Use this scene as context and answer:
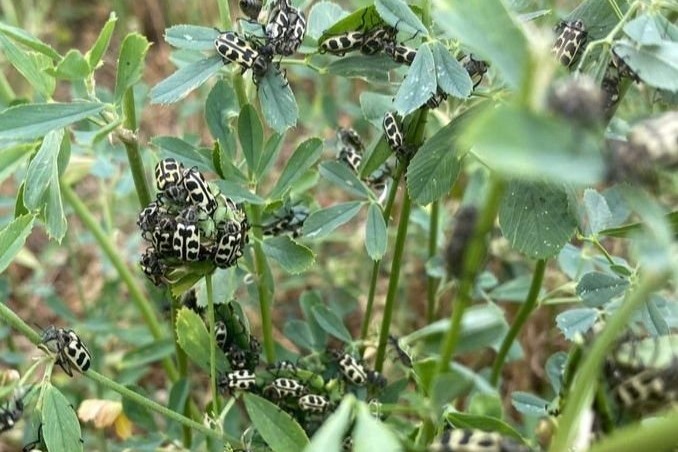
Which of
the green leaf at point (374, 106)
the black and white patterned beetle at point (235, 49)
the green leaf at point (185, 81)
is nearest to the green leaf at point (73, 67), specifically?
the green leaf at point (185, 81)

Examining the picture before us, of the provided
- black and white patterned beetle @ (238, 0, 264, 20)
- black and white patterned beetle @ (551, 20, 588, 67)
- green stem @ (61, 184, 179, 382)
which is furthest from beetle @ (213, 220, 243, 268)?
green stem @ (61, 184, 179, 382)

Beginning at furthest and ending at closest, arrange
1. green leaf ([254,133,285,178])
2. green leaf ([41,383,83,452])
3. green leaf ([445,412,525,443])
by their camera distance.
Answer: green leaf ([254,133,285,178]), green leaf ([41,383,83,452]), green leaf ([445,412,525,443])

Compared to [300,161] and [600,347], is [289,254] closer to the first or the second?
[300,161]

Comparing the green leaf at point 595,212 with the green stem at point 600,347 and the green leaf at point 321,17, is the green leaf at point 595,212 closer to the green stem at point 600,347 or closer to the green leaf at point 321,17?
the green leaf at point 321,17

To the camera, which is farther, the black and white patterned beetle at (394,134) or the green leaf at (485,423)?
the black and white patterned beetle at (394,134)

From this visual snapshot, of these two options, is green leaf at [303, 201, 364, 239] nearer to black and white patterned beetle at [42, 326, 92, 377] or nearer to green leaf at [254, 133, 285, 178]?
green leaf at [254, 133, 285, 178]

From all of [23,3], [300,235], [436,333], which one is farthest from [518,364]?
[23,3]
